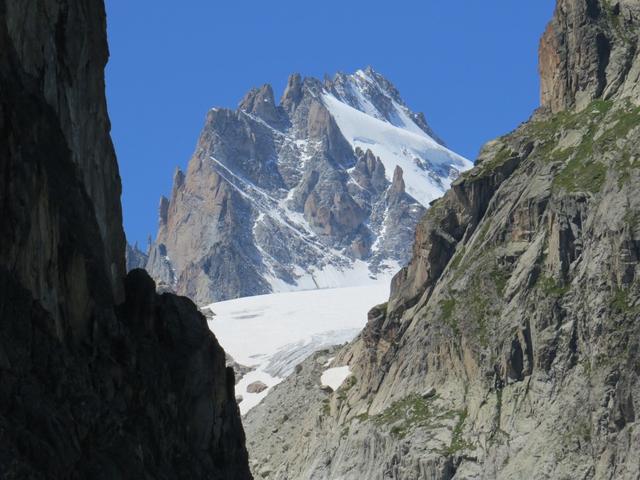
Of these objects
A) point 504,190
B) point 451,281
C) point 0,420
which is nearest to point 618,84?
point 504,190

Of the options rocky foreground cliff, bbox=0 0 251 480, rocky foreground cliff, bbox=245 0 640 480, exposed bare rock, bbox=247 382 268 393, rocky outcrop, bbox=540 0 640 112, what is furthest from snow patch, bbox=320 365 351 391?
rocky foreground cliff, bbox=0 0 251 480

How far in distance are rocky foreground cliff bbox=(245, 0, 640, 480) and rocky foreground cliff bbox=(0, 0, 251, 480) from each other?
56.1 metres

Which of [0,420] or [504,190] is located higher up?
[504,190]

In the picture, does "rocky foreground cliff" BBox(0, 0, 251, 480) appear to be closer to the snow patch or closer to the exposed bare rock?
the snow patch

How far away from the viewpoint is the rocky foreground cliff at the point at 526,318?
4018 inches

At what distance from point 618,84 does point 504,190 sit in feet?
42.0

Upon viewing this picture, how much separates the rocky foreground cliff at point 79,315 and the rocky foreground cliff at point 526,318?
184 feet

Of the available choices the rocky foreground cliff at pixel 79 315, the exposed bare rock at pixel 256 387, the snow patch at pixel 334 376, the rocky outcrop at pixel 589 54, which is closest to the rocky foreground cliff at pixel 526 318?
the rocky outcrop at pixel 589 54

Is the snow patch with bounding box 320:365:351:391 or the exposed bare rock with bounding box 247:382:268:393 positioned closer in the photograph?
the snow patch with bounding box 320:365:351:391

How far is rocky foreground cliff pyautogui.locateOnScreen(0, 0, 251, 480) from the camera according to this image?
3098 centimetres

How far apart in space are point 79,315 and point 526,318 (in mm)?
79197

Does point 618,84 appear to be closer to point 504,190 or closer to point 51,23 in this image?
point 504,190

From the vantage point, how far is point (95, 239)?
37.6m

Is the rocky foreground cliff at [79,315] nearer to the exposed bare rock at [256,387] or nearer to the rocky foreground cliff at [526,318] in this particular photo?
the rocky foreground cliff at [526,318]
